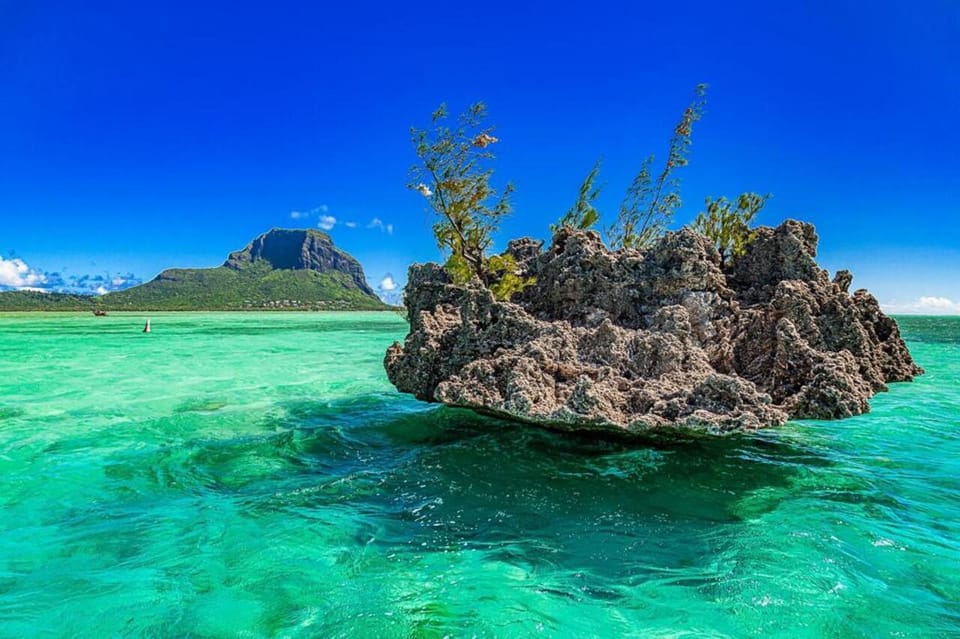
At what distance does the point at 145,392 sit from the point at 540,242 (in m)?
12.2

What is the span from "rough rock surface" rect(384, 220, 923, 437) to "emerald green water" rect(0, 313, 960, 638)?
104 cm

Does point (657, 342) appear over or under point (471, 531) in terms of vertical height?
over

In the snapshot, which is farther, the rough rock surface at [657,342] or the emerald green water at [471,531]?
the rough rock surface at [657,342]

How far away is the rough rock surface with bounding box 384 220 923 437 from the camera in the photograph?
6711 millimetres

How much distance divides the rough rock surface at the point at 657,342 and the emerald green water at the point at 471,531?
1041mm

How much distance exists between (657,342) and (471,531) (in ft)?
13.6

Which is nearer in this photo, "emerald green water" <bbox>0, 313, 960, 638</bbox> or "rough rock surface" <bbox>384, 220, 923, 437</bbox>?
"emerald green water" <bbox>0, 313, 960, 638</bbox>

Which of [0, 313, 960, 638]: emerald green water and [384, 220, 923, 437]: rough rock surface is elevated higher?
[384, 220, 923, 437]: rough rock surface

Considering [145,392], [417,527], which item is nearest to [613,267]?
[417,527]

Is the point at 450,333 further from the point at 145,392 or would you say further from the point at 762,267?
the point at 145,392

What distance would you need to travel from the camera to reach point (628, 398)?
713 centimetres

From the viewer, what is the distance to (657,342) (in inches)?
309

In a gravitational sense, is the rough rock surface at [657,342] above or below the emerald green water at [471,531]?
above

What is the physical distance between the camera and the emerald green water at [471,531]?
4156 mm
